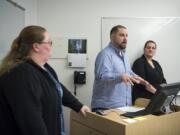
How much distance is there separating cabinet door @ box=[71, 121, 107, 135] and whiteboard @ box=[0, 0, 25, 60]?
1.17 m

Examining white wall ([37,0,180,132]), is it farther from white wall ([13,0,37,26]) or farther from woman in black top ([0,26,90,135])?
woman in black top ([0,26,90,135])

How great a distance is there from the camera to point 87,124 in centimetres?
208

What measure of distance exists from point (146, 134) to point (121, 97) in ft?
2.42

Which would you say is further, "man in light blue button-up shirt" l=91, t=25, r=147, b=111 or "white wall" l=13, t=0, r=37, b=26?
"white wall" l=13, t=0, r=37, b=26

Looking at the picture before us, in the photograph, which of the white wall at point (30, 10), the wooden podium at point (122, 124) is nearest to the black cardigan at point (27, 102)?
the wooden podium at point (122, 124)

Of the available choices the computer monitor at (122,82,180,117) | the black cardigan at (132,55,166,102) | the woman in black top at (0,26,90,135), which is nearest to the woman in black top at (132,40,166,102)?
the black cardigan at (132,55,166,102)

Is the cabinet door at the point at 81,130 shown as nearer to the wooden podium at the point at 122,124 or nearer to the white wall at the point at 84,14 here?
the wooden podium at the point at 122,124

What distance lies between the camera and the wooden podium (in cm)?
180

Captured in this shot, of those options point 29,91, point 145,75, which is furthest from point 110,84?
point 29,91

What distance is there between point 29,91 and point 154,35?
9.85ft

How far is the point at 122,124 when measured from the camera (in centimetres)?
176

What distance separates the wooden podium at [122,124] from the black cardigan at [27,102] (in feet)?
1.56

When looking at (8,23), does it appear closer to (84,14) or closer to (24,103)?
(84,14)

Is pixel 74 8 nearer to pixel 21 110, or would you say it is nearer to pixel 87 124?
pixel 87 124
